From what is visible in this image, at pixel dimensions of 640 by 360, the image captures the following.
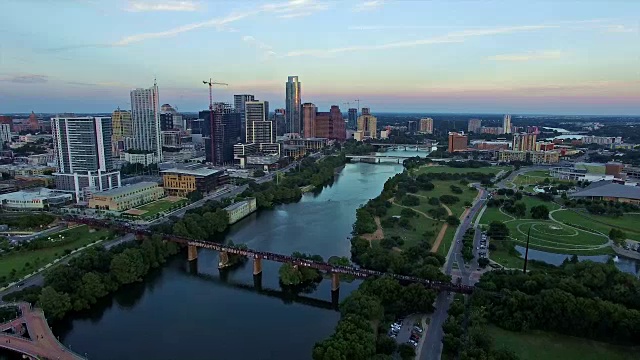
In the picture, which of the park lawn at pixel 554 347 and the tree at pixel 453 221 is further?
the tree at pixel 453 221

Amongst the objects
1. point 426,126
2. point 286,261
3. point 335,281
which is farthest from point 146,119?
point 426,126

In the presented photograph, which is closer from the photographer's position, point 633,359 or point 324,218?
point 633,359

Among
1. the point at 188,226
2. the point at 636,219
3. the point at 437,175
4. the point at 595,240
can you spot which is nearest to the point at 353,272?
the point at 188,226

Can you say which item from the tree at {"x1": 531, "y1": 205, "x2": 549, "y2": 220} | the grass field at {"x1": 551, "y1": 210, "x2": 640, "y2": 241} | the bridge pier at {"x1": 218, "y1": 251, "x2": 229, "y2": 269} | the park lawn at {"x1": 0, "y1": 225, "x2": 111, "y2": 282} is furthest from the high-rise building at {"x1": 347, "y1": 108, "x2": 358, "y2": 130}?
the bridge pier at {"x1": 218, "y1": 251, "x2": 229, "y2": 269}

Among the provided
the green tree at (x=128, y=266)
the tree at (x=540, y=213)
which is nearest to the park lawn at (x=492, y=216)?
the tree at (x=540, y=213)

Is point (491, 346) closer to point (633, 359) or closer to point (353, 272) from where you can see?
point (633, 359)

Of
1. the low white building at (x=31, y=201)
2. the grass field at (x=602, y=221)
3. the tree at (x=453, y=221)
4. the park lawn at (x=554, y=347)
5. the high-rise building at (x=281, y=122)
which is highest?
the high-rise building at (x=281, y=122)

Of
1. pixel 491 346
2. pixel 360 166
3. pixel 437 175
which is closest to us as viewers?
pixel 491 346

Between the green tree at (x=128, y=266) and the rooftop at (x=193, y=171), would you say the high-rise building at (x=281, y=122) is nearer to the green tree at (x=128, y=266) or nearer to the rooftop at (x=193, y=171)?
the rooftop at (x=193, y=171)
